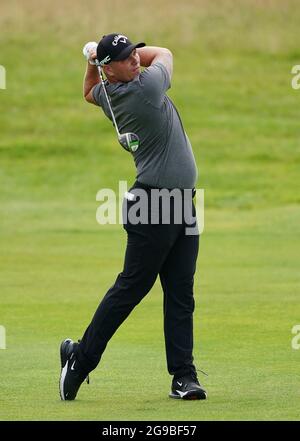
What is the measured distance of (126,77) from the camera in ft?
24.6

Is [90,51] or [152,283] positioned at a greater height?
[90,51]

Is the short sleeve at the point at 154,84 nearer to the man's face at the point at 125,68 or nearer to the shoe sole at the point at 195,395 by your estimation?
the man's face at the point at 125,68

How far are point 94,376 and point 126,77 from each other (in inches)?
80.8

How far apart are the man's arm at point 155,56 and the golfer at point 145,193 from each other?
0.6 inches

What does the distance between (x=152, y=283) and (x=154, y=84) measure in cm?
117

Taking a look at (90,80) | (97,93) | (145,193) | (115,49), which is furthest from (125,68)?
(145,193)

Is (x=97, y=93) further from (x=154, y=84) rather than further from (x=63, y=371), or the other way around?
(x=63, y=371)

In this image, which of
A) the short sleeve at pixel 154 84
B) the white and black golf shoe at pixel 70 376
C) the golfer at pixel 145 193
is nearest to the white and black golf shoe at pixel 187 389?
the golfer at pixel 145 193

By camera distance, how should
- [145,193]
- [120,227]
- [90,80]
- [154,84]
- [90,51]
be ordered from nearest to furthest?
[154,84]
[145,193]
[90,51]
[90,80]
[120,227]

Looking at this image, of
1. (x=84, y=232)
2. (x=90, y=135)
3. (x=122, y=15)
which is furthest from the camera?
(x=122, y=15)

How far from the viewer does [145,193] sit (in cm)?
756

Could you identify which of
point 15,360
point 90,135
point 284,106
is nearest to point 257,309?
point 15,360
